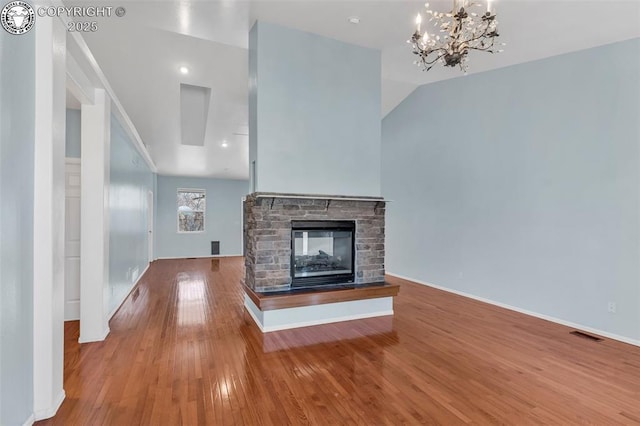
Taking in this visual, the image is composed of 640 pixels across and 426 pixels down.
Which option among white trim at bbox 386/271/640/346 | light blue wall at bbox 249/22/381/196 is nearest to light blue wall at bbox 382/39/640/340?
white trim at bbox 386/271/640/346

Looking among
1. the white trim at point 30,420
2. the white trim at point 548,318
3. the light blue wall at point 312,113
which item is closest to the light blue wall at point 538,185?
the white trim at point 548,318

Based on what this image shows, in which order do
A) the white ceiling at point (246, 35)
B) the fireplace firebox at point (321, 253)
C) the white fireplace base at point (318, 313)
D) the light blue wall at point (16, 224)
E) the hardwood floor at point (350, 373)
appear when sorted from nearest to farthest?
the light blue wall at point (16, 224) < the hardwood floor at point (350, 373) < the white ceiling at point (246, 35) < the white fireplace base at point (318, 313) < the fireplace firebox at point (321, 253)

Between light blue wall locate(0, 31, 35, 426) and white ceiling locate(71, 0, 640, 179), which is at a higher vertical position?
white ceiling locate(71, 0, 640, 179)

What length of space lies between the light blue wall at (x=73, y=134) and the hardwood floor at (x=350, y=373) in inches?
81.1

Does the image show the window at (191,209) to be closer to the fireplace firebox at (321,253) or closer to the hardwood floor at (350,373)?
the hardwood floor at (350,373)

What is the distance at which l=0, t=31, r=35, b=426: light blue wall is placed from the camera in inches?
59.9

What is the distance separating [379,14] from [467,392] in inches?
141

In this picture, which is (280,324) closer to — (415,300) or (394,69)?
(415,300)

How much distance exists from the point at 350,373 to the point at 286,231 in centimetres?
165

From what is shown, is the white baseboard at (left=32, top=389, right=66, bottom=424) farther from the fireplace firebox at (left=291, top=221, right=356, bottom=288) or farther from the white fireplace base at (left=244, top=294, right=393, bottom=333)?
the fireplace firebox at (left=291, top=221, right=356, bottom=288)

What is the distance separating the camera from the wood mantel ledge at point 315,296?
10.7 feet

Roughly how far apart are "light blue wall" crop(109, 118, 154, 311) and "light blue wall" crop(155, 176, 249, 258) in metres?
4.12

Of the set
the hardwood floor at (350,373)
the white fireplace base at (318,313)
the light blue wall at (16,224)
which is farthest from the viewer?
the white fireplace base at (318,313)

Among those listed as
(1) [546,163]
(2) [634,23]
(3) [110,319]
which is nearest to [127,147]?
(3) [110,319]
